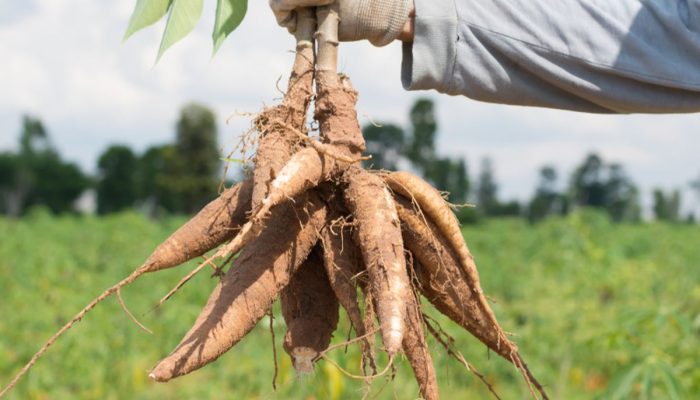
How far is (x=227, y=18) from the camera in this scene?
1.93 meters

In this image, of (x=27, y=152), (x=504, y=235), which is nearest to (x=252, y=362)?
(x=504, y=235)

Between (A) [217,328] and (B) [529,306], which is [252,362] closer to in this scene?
(B) [529,306]

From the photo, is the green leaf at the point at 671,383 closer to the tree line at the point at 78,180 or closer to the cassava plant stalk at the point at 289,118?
the cassava plant stalk at the point at 289,118

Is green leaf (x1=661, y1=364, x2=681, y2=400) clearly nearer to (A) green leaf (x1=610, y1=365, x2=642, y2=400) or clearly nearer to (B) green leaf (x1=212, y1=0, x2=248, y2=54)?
(A) green leaf (x1=610, y1=365, x2=642, y2=400)

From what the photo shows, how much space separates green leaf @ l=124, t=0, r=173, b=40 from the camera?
1.92 meters

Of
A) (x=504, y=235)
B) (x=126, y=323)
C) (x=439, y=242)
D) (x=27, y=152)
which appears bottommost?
(x=27, y=152)

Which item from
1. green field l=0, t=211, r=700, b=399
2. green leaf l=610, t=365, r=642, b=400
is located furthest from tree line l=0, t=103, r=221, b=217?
green leaf l=610, t=365, r=642, b=400

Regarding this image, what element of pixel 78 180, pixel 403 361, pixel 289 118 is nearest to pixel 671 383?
pixel 403 361

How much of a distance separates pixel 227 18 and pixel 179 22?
0.12m

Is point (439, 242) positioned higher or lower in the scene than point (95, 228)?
higher

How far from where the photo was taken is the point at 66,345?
6418 millimetres

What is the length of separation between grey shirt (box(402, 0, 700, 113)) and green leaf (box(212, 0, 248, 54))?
1.37 feet

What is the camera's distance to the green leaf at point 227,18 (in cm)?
193

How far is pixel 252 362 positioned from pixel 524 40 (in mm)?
5199
